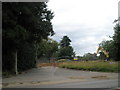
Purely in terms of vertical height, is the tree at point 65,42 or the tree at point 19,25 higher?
the tree at point 65,42

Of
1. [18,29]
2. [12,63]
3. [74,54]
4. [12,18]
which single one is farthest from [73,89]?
[74,54]

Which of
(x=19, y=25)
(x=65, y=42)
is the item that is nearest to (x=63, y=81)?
(x=19, y=25)

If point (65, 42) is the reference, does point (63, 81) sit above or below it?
below

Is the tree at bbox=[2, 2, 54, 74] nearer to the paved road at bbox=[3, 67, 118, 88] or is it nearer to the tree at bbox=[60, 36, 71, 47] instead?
the paved road at bbox=[3, 67, 118, 88]

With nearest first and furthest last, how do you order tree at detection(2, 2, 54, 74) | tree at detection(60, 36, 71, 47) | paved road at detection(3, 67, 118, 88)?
paved road at detection(3, 67, 118, 88), tree at detection(2, 2, 54, 74), tree at detection(60, 36, 71, 47)

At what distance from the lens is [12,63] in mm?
28031

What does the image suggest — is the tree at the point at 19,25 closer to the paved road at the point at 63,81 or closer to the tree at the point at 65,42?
the paved road at the point at 63,81

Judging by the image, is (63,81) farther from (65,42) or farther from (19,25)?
(65,42)

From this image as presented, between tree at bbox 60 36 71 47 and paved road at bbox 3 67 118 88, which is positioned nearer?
paved road at bbox 3 67 118 88

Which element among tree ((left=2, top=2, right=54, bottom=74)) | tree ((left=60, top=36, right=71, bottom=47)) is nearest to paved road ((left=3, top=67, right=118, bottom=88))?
tree ((left=2, top=2, right=54, bottom=74))

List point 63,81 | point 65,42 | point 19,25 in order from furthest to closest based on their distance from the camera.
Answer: point 65,42, point 19,25, point 63,81

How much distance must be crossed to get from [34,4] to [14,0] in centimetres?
324

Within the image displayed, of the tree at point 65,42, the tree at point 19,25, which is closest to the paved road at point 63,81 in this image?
the tree at point 19,25

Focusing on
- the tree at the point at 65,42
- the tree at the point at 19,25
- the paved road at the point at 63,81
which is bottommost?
the paved road at the point at 63,81
